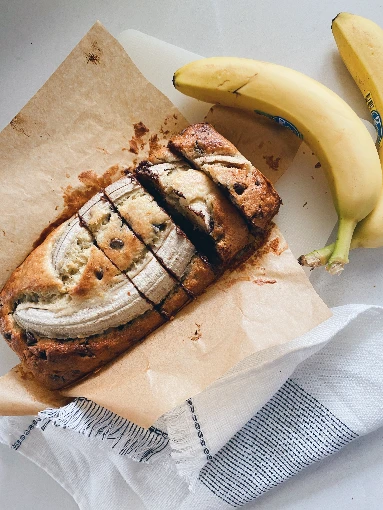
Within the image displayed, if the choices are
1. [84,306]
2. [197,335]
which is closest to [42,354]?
[84,306]

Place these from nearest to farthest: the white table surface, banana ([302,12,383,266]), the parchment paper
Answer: the parchment paper
banana ([302,12,383,266])
the white table surface

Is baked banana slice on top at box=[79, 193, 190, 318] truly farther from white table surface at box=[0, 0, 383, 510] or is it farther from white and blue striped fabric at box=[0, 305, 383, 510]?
white table surface at box=[0, 0, 383, 510]

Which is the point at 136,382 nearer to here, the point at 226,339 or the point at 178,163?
the point at 226,339

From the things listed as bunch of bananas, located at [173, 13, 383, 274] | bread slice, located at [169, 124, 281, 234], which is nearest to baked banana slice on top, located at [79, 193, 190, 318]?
bread slice, located at [169, 124, 281, 234]

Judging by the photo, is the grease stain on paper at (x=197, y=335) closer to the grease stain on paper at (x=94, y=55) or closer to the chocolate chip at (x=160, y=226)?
the chocolate chip at (x=160, y=226)

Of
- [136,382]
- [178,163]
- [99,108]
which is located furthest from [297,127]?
[136,382]
